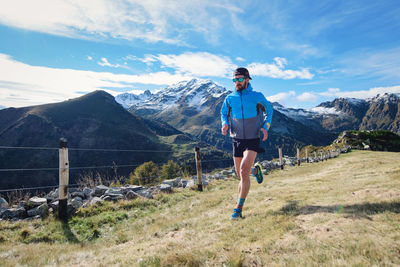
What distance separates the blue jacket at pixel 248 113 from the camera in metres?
4.64

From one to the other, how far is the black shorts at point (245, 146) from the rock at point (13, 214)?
5.96m

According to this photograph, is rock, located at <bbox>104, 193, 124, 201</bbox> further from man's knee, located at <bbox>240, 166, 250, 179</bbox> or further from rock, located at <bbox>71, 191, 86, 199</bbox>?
man's knee, located at <bbox>240, 166, 250, 179</bbox>

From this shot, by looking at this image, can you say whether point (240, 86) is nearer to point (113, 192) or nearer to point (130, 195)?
point (130, 195)

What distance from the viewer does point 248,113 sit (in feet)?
15.3

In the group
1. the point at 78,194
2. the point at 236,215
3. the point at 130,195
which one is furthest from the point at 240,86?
the point at 78,194

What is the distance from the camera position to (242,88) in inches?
191

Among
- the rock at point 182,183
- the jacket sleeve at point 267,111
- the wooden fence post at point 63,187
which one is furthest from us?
the rock at point 182,183

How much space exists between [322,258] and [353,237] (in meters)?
0.61

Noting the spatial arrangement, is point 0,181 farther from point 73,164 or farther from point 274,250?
point 274,250

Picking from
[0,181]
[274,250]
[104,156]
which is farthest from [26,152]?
[274,250]

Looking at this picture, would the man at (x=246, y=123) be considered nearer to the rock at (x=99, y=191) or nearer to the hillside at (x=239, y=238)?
the hillside at (x=239, y=238)

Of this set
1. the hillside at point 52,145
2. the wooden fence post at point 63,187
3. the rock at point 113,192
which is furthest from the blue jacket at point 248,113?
the hillside at point 52,145

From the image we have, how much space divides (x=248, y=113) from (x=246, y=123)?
214 millimetres

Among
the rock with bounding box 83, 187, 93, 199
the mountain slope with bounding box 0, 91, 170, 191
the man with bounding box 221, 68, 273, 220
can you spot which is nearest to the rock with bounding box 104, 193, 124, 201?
the rock with bounding box 83, 187, 93, 199
